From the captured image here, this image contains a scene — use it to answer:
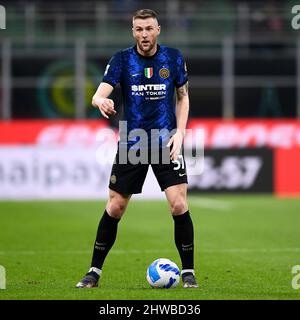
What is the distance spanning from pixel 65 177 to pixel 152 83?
44.8 feet

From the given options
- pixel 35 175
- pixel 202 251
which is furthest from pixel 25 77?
pixel 202 251

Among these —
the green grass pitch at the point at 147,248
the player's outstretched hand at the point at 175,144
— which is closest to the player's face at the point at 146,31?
the player's outstretched hand at the point at 175,144

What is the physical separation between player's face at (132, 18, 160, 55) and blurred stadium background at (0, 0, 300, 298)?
1389 centimetres

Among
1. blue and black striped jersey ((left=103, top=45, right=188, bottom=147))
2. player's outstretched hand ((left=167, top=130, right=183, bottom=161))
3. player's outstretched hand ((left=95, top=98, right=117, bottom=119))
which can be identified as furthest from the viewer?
blue and black striped jersey ((left=103, top=45, right=188, bottom=147))

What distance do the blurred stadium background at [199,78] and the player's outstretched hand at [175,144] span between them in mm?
13722

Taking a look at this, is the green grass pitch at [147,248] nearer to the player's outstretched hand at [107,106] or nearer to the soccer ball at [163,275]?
the soccer ball at [163,275]

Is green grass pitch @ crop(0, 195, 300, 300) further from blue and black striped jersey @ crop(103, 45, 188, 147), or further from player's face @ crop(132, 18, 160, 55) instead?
player's face @ crop(132, 18, 160, 55)

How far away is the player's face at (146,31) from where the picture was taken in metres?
8.57

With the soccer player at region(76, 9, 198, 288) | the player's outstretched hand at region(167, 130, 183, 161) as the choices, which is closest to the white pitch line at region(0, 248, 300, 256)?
the soccer player at region(76, 9, 198, 288)

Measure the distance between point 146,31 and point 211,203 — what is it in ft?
41.4

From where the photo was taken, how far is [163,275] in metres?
8.72

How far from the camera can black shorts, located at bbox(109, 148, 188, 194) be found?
8758 mm

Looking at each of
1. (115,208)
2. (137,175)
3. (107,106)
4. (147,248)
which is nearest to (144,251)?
(147,248)

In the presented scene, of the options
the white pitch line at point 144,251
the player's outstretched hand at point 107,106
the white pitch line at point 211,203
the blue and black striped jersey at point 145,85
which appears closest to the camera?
the player's outstretched hand at point 107,106
